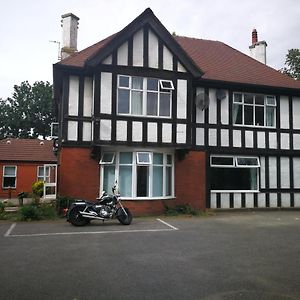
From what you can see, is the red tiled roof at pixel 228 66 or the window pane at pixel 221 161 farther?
the red tiled roof at pixel 228 66

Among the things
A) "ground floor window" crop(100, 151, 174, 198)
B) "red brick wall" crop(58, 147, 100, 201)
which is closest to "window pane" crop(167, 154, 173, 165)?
"ground floor window" crop(100, 151, 174, 198)

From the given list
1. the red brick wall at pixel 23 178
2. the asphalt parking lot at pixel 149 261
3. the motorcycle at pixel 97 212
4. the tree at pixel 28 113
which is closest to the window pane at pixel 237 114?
the asphalt parking lot at pixel 149 261

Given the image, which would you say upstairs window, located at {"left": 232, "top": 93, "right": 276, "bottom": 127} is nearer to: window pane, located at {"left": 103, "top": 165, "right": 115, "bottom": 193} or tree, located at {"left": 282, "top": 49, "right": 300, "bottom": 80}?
window pane, located at {"left": 103, "top": 165, "right": 115, "bottom": 193}

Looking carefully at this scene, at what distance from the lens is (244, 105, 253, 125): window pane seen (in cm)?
1798

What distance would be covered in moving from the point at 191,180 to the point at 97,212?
5421mm

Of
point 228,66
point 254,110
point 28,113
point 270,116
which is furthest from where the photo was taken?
point 28,113

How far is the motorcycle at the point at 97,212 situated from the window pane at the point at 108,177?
8.04 ft

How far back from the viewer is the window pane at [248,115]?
18.0 m

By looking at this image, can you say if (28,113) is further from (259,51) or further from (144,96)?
(144,96)

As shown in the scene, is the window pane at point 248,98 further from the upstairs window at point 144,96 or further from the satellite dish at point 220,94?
the upstairs window at point 144,96

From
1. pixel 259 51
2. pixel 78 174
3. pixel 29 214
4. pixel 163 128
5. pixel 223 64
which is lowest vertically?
pixel 29 214

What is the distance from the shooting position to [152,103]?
15.4 metres

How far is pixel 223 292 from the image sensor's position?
18.3 ft

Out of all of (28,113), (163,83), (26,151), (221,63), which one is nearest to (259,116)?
(221,63)
